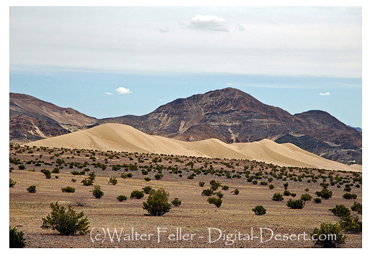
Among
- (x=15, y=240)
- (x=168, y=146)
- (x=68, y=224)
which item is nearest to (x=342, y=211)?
(x=68, y=224)

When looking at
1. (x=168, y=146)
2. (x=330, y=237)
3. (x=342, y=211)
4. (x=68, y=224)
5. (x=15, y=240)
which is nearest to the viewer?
(x=15, y=240)

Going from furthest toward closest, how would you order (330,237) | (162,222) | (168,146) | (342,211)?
(168,146) < (342,211) < (162,222) < (330,237)

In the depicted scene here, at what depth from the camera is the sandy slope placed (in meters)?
86.1

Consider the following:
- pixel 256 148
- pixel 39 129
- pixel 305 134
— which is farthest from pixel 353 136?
pixel 39 129

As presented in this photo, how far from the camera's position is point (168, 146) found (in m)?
104

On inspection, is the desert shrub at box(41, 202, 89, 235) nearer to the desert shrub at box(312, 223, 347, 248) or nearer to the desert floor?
the desert floor

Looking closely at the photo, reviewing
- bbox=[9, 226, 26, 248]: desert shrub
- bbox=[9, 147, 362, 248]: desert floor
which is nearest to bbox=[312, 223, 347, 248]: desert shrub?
bbox=[9, 147, 362, 248]: desert floor

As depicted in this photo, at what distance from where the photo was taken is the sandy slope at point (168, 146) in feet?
283

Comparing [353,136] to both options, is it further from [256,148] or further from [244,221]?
[244,221]

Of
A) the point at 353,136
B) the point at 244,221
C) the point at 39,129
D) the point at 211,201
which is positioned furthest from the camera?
the point at 353,136

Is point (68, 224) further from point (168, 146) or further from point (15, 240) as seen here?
point (168, 146)

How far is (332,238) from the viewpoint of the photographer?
33.3ft

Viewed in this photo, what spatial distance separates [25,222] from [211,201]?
34.7 ft

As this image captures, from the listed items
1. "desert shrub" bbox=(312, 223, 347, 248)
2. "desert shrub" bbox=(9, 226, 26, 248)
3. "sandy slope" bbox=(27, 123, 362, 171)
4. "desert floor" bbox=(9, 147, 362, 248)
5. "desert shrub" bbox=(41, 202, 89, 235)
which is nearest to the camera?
Answer: "desert shrub" bbox=(9, 226, 26, 248)
